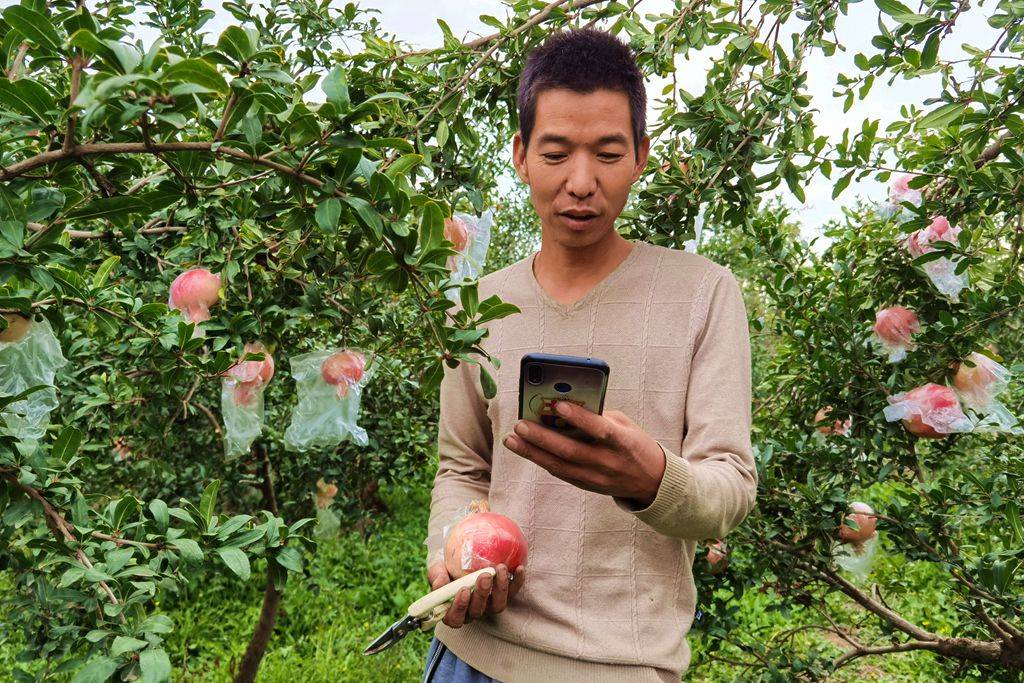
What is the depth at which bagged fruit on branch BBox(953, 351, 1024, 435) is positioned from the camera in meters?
1.93

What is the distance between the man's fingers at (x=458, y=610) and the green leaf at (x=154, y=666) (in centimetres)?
36

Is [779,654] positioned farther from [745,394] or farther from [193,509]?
[193,509]

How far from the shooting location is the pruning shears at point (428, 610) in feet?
3.45

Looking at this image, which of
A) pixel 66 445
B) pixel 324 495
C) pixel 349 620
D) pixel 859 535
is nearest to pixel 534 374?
pixel 66 445

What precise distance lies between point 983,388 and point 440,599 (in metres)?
1.52

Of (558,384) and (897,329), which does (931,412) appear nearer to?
(897,329)

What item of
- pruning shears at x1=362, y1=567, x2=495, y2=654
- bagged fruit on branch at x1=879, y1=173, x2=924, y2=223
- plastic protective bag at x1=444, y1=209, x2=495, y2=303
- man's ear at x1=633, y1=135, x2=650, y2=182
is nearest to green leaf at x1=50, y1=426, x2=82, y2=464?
pruning shears at x1=362, y1=567, x2=495, y2=654

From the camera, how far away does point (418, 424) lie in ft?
9.36

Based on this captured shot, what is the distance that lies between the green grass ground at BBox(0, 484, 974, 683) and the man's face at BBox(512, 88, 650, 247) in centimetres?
223

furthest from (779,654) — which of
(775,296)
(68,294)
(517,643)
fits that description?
(68,294)

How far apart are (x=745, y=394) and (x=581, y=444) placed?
331mm

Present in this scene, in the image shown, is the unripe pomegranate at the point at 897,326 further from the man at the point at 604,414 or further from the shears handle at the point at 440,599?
the shears handle at the point at 440,599

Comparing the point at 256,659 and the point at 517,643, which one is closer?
the point at 517,643

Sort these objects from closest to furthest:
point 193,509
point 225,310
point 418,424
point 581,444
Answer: point 581,444 < point 193,509 < point 225,310 < point 418,424
